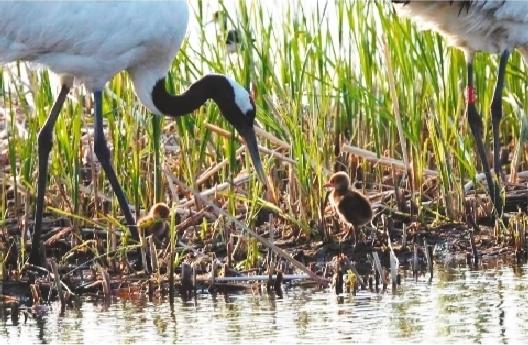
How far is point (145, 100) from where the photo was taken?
7340 millimetres

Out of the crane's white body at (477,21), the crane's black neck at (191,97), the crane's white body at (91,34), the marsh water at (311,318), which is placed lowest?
the marsh water at (311,318)

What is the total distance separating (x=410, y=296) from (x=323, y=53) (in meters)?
2.22

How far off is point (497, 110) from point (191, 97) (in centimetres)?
174

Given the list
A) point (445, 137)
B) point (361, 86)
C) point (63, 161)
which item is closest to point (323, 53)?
point (361, 86)

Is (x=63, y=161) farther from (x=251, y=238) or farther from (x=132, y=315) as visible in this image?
(x=132, y=315)

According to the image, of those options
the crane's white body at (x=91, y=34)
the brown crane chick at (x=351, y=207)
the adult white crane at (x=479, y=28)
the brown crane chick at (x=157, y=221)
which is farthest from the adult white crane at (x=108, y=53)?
the adult white crane at (x=479, y=28)

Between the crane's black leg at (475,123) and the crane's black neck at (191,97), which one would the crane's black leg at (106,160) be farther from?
the crane's black leg at (475,123)

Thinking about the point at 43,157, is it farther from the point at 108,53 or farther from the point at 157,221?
the point at 157,221

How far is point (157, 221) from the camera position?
21.5ft

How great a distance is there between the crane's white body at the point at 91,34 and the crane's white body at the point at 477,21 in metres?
1.40

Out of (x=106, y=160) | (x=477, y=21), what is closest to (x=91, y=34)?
(x=106, y=160)

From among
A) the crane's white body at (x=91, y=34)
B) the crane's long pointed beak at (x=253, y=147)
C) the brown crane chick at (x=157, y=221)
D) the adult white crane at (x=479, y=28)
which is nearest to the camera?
the brown crane chick at (x=157, y=221)

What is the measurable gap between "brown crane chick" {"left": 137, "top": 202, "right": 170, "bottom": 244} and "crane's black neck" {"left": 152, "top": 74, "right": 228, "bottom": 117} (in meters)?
0.62

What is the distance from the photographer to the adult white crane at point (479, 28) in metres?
7.77
